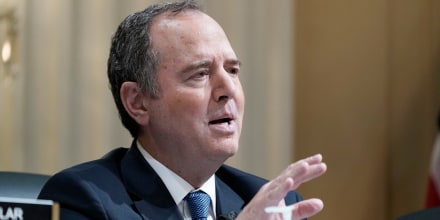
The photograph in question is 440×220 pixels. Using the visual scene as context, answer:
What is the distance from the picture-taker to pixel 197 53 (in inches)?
84.8

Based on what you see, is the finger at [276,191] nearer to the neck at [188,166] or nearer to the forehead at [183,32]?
the neck at [188,166]

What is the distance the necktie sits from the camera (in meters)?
2.13

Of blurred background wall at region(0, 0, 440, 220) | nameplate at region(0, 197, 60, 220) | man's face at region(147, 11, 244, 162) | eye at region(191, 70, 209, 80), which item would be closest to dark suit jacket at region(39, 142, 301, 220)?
man's face at region(147, 11, 244, 162)

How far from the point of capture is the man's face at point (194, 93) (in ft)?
6.95

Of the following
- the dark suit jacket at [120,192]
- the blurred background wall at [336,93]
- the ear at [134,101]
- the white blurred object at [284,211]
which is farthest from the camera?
the blurred background wall at [336,93]

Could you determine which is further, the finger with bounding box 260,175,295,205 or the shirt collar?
the shirt collar

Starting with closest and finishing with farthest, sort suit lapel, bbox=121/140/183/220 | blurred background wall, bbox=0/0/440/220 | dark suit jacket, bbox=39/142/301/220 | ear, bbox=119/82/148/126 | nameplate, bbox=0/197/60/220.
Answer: nameplate, bbox=0/197/60/220 → dark suit jacket, bbox=39/142/301/220 → suit lapel, bbox=121/140/183/220 → ear, bbox=119/82/148/126 → blurred background wall, bbox=0/0/440/220

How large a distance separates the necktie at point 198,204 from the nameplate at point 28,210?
34.2 inches

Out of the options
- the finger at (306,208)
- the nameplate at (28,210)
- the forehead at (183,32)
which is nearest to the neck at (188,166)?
the forehead at (183,32)

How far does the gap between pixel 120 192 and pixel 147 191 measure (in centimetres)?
8

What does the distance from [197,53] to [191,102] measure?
0.13 m

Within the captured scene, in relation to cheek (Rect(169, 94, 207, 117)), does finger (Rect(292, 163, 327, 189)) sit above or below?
below

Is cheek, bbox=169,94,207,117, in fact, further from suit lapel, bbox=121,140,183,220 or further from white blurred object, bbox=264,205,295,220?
white blurred object, bbox=264,205,295,220

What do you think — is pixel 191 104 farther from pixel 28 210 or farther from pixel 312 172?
pixel 28 210
